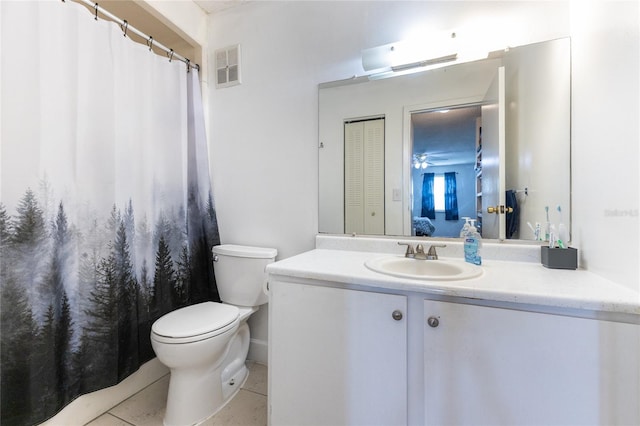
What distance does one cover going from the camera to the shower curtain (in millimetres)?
1031

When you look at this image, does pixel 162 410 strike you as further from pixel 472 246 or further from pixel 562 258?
pixel 562 258

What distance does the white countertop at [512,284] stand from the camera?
0.72m

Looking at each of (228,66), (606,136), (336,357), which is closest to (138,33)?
(228,66)

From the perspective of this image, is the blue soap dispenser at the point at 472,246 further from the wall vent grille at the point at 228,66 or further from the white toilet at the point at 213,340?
the wall vent grille at the point at 228,66

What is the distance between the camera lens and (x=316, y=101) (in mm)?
1606

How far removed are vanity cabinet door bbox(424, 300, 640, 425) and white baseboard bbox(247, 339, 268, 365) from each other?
1.18 meters

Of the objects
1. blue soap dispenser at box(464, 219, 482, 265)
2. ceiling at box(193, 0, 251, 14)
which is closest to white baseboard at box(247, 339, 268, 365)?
blue soap dispenser at box(464, 219, 482, 265)

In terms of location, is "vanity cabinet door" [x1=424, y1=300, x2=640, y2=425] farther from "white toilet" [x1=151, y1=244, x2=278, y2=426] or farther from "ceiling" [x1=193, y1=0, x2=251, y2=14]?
"ceiling" [x1=193, y1=0, x2=251, y2=14]

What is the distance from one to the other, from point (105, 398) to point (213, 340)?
672mm

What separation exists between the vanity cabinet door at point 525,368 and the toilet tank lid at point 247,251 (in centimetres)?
99

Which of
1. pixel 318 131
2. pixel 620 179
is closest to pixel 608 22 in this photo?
pixel 620 179

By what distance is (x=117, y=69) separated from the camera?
4.49 ft

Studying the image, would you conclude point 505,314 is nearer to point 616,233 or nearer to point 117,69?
point 616,233

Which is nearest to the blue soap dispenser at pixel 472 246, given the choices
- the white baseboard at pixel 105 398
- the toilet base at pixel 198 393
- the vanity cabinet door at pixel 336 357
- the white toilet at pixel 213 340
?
the vanity cabinet door at pixel 336 357
